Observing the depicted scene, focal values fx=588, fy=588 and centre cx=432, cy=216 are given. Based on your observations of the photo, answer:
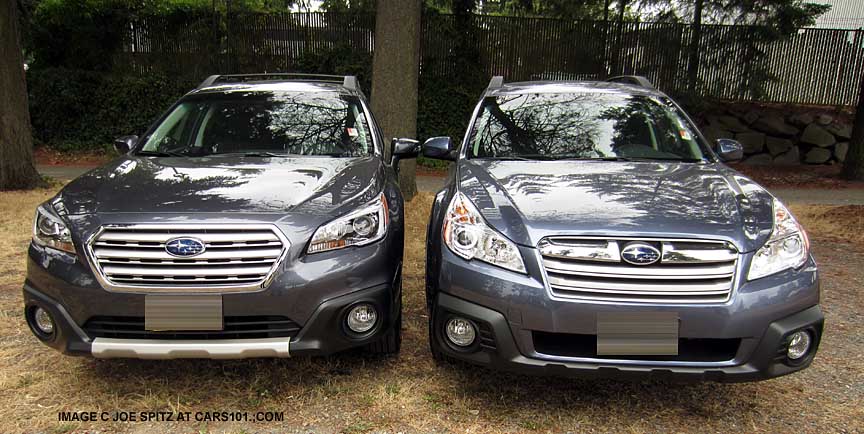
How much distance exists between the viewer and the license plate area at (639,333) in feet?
7.97

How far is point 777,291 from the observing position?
251 centimetres

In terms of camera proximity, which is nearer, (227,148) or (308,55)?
(227,148)

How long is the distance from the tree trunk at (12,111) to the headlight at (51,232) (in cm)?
607

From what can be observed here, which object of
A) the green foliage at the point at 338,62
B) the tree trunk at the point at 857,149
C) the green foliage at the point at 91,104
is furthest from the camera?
the green foliage at the point at 91,104

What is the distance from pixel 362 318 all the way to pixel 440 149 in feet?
5.09

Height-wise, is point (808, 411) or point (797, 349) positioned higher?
point (797, 349)

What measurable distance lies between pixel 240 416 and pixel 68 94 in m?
12.8

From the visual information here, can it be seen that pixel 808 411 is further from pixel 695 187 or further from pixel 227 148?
pixel 227 148

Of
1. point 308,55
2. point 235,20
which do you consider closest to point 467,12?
point 308,55

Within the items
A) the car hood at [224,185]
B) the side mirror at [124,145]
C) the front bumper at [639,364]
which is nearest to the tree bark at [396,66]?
the side mirror at [124,145]

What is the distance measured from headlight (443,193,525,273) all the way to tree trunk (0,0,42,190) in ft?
24.6

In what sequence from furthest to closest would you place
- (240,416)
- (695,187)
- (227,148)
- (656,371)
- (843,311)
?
1. (843,311)
2. (227,148)
3. (695,187)
4. (240,416)
5. (656,371)

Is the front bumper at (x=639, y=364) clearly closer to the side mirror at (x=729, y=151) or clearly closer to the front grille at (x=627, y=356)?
the front grille at (x=627, y=356)

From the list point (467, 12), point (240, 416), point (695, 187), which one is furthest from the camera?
point (467, 12)
